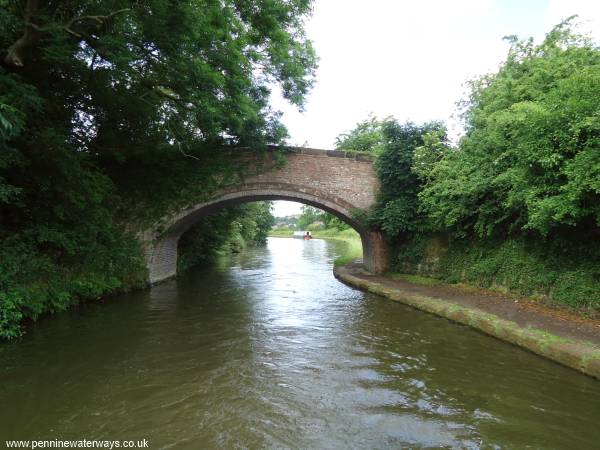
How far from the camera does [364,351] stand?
6.09 m

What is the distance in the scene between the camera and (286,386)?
473cm

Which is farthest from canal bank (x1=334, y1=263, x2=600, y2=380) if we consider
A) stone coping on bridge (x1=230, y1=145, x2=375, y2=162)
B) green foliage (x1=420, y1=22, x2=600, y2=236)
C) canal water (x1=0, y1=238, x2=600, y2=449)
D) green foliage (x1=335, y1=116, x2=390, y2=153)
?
green foliage (x1=335, y1=116, x2=390, y2=153)

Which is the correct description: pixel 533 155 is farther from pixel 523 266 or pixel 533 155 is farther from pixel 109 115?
pixel 109 115

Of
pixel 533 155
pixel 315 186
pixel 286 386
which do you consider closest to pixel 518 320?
pixel 533 155

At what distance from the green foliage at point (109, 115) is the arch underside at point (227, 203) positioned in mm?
533

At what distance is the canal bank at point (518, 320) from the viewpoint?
208 inches

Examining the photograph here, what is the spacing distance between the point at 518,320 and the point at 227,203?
33.6 feet

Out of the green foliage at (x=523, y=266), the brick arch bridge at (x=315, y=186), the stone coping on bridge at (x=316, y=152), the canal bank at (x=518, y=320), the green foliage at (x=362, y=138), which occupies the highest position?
the green foliage at (x=362, y=138)

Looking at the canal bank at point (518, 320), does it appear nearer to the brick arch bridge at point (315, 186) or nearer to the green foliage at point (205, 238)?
the brick arch bridge at point (315, 186)

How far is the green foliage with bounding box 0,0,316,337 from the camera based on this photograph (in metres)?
6.20

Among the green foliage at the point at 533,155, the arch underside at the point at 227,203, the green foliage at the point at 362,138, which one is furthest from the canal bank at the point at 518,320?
the green foliage at the point at 362,138

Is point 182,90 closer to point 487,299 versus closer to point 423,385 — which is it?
point 423,385

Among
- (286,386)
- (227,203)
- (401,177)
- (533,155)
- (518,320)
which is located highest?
(401,177)

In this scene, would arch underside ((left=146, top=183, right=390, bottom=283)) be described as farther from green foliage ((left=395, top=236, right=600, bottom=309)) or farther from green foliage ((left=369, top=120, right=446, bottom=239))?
green foliage ((left=395, top=236, right=600, bottom=309))
